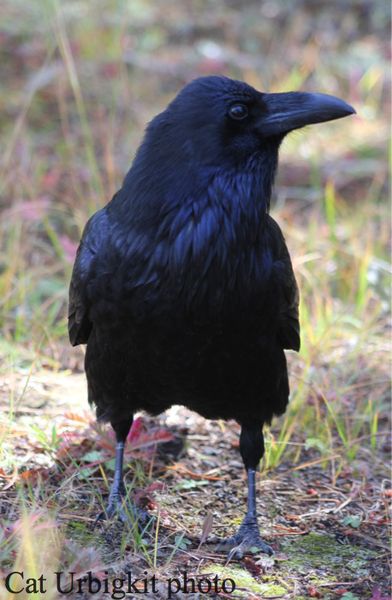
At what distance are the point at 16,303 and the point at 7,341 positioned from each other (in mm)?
370

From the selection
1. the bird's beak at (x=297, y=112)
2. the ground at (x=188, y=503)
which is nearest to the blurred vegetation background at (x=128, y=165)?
the ground at (x=188, y=503)

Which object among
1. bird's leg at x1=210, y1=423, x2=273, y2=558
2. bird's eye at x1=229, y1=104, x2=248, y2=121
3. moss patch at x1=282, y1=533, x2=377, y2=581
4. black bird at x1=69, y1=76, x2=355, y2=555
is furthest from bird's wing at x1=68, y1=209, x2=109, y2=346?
moss patch at x1=282, y1=533, x2=377, y2=581

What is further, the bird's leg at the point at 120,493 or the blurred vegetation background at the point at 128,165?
the blurred vegetation background at the point at 128,165

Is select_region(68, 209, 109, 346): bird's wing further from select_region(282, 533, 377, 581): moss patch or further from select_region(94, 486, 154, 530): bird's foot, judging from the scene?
select_region(282, 533, 377, 581): moss patch

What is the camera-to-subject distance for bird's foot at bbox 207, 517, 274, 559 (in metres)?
3.35

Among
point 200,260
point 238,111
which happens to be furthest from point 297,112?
point 200,260

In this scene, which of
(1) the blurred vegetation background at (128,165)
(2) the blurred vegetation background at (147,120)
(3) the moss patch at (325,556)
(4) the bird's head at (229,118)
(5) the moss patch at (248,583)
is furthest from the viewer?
(2) the blurred vegetation background at (147,120)

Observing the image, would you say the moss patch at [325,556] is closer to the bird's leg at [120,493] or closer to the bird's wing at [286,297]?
the bird's leg at [120,493]

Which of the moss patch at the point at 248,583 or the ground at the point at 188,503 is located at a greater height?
the ground at the point at 188,503

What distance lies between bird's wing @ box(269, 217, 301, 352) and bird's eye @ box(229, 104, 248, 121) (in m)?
0.45

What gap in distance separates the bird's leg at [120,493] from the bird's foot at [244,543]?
0.31 metres

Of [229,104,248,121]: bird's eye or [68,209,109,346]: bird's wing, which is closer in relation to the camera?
[229,104,248,121]: bird's eye

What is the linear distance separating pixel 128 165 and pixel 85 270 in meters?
3.44

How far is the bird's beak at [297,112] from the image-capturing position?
10.7 ft
